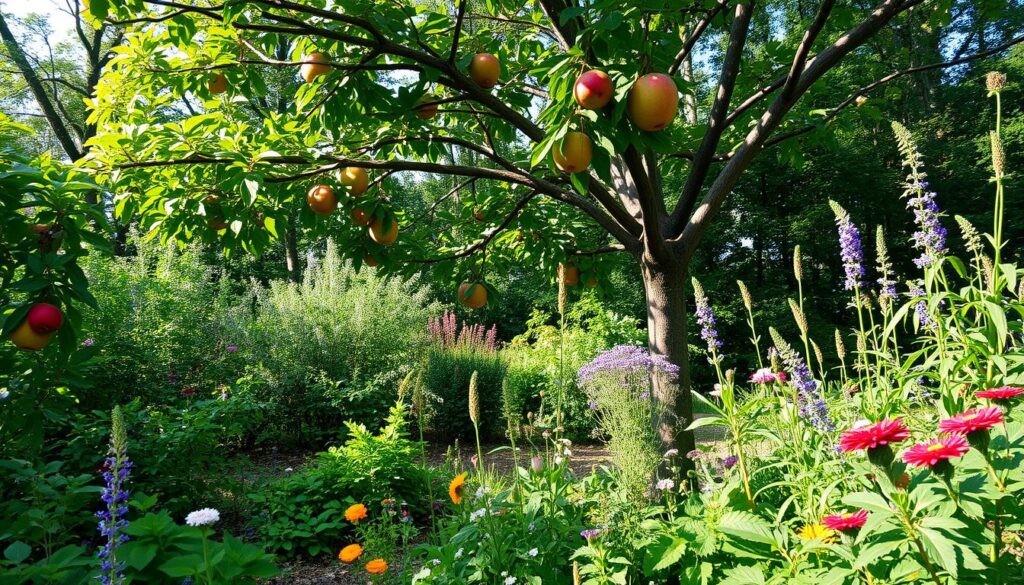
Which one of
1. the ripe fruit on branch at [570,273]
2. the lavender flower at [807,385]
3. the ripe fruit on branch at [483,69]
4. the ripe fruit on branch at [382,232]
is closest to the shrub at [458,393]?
the ripe fruit on branch at [570,273]

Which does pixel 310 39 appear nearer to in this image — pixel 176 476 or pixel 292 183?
pixel 292 183

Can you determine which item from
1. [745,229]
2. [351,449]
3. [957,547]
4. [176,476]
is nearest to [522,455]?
[351,449]

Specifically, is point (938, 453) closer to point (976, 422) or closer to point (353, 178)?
point (976, 422)

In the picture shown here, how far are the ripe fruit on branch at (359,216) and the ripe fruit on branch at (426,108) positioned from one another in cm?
50

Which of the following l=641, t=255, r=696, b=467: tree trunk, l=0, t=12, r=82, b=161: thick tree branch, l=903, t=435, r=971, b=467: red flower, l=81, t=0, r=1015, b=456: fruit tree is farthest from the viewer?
l=0, t=12, r=82, b=161: thick tree branch

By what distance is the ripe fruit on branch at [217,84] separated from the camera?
2287 millimetres

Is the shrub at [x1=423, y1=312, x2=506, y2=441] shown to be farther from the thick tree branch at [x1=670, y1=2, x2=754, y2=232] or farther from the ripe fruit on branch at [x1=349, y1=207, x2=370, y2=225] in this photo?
the thick tree branch at [x1=670, y1=2, x2=754, y2=232]

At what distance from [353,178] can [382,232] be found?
0.90ft

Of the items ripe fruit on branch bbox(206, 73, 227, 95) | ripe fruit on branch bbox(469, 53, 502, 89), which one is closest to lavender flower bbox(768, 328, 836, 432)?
ripe fruit on branch bbox(469, 53, 502, 89)

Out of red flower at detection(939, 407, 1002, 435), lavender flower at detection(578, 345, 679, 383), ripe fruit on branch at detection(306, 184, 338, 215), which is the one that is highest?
ripe fruit on branch at detection(306, 184, 338, 215)

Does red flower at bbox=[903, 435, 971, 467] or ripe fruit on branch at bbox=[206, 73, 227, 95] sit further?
ripe fruit on branch at bbox=[206, 73, 227, 95]

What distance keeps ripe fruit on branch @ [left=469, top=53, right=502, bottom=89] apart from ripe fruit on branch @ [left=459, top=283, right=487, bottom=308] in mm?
1133

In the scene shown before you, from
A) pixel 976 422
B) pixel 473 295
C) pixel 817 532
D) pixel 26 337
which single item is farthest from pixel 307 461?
pixel 976 422

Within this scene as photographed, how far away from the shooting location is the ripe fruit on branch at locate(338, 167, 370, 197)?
232cm
